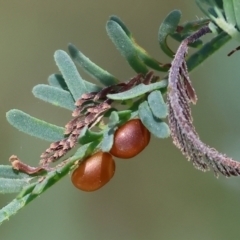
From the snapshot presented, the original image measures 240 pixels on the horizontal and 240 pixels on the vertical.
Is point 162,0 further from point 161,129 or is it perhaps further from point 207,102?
point 161,129

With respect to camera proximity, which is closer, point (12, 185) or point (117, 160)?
point (12, 185)

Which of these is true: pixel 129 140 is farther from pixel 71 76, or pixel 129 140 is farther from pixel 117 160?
pixel 117 160

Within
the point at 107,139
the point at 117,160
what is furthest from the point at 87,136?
the point at 117,160

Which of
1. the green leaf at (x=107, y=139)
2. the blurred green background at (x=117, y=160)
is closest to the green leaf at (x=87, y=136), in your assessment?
the green leaf at (x=107, y=139)

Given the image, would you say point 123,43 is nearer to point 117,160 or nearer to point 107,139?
point 107,139

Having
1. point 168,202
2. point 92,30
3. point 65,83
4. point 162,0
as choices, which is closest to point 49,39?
point 92,30
